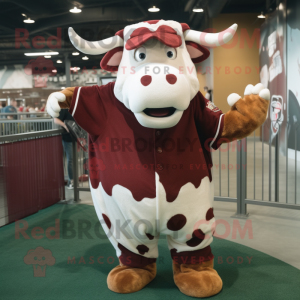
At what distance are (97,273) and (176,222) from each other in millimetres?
846

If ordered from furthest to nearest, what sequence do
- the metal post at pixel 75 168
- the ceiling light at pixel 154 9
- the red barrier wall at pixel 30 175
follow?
the ceiling light at pixel 154 9, the metal post at pixel 75 168, the red barrier wall at pixel 30 175

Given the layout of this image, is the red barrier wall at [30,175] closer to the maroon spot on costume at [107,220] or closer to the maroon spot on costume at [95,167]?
the maroon spot on costume at [95,167]

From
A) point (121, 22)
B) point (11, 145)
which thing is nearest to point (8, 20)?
point (121, 22)

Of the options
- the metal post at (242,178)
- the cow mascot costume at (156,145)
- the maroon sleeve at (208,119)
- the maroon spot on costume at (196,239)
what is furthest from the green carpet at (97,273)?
the maroon sleeve at (208,119)

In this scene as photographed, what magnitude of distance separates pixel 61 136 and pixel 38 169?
0.64m

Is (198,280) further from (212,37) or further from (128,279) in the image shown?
(212,37)

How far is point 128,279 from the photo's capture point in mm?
2266

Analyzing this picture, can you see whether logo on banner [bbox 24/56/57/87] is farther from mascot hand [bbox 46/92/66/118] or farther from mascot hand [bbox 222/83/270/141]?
mascot hand [bbox 222/83/270/141]

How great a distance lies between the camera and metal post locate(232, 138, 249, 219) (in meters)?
3.83

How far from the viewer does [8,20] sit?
10078mm

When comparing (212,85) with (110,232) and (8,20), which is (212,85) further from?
(110,232)

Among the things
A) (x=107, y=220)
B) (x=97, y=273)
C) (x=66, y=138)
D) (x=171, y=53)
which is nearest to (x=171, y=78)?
(x=171, y=53)

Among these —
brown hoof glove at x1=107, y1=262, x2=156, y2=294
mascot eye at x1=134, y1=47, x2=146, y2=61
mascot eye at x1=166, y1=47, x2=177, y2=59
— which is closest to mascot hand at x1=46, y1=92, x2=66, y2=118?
mascot eye at x1=134, y1=47, x2=146, y2=61

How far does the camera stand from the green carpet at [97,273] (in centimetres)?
228
